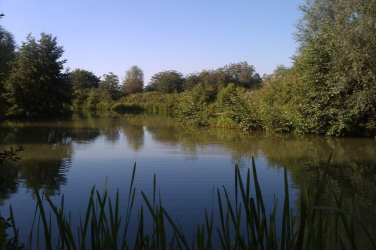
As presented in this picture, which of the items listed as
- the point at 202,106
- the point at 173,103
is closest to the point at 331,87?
the point at 202,106

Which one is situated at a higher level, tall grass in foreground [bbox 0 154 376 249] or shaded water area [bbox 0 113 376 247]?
tall grass in foreground [bbox 0 154 376 249]

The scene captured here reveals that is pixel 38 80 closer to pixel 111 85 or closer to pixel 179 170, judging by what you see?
pixel 179 170

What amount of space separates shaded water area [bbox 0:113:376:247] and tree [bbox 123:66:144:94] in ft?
167

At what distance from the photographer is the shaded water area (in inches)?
203

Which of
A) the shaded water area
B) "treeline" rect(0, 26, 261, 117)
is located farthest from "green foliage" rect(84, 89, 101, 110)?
the shaded water area

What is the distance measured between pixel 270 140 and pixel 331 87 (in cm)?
298

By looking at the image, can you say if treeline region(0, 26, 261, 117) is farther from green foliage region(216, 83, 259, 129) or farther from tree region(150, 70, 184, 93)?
green foliage region(216, 83, 259, 129)

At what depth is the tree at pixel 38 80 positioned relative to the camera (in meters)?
24.2

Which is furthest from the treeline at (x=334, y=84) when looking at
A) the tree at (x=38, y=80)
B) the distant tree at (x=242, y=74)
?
the distant tree at (x=242, y=74)

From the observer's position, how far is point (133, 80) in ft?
215

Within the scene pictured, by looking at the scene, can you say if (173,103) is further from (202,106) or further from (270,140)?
(270,140)

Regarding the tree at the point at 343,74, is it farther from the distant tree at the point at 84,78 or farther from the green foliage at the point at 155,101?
the distant tree at the point at 84,78

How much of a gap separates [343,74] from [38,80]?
782 inches

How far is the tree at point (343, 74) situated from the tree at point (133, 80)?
4894 centimetres
